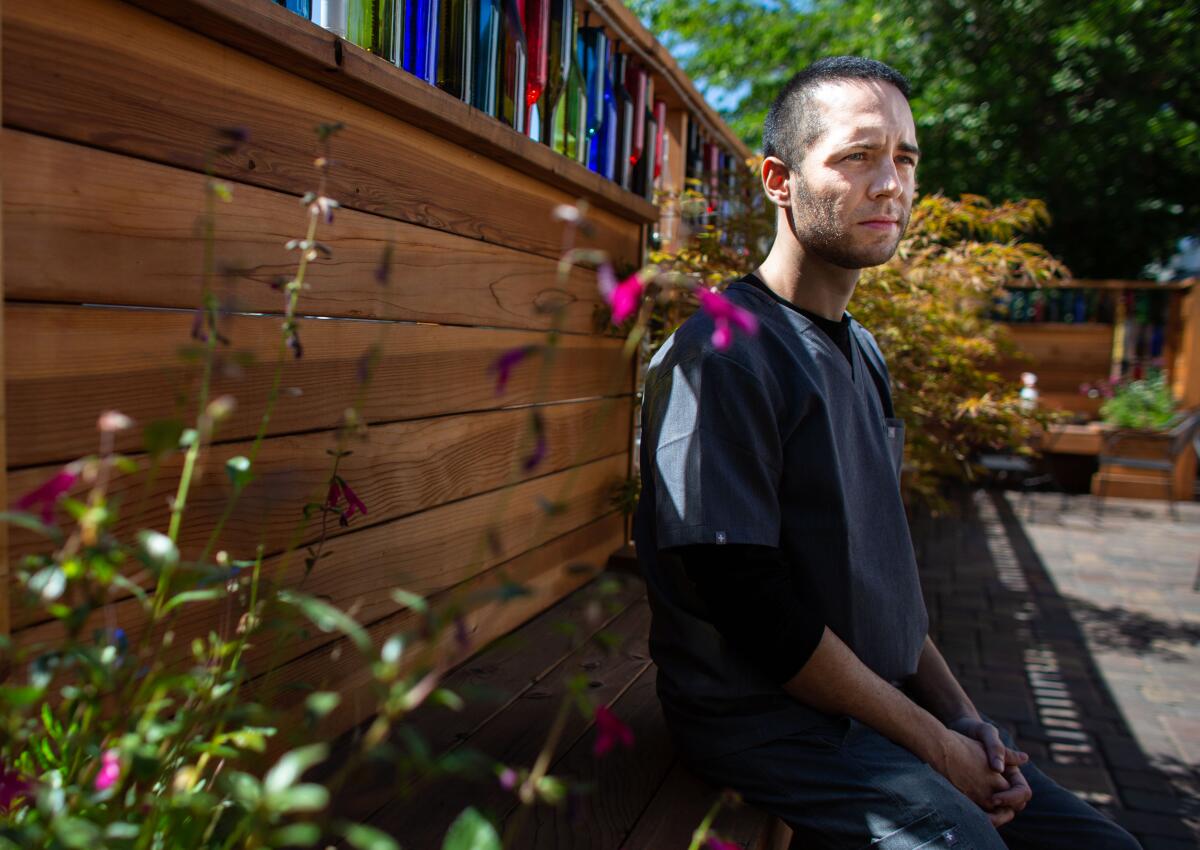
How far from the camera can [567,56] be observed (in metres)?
2.93

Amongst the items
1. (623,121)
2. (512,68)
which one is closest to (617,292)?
(512,68)

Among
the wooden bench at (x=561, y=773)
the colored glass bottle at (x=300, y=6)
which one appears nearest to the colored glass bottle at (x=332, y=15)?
the colored glass bottle at (x=300, y=6)

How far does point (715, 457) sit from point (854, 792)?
0.57 meters

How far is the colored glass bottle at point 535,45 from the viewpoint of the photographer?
2.68m

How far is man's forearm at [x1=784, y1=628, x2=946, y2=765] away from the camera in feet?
5.43

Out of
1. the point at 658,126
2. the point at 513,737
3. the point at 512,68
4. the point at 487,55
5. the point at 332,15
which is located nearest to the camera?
the point at 332,15

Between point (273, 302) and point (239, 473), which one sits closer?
point (239, 473)

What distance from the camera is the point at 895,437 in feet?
7.04

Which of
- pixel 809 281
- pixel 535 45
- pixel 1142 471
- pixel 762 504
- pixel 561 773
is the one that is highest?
pixel 535 45

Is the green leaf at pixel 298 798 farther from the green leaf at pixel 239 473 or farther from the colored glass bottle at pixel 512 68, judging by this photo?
the colored glass bottle at pixel 512 68

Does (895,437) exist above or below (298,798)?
above

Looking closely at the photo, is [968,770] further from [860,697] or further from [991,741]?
[860,697]

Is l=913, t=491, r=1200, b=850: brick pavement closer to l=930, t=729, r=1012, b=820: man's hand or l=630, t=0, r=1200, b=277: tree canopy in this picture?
l=930, t=729, r=1012, b=820: man's hand

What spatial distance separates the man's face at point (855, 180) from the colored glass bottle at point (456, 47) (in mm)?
830
